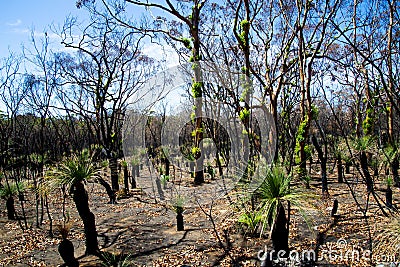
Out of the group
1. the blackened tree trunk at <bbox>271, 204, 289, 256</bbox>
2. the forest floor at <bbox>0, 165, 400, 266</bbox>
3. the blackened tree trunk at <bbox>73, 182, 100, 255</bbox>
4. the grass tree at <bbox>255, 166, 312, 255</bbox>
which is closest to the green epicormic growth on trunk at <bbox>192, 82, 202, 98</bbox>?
the forest floor at <bbox>0, 165, 400, 266</bbox>

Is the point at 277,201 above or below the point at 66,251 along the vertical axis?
above

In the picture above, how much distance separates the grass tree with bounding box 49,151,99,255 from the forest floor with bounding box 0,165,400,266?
26 centimetres

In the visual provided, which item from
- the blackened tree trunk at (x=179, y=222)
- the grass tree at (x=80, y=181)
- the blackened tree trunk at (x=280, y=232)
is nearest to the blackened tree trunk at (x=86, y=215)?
the grass tree at (x=80, y=181)

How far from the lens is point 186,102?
67.6 ft

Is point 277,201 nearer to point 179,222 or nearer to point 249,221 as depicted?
point 249,221

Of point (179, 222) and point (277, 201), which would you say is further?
point (179, 222)

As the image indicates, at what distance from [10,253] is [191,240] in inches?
128

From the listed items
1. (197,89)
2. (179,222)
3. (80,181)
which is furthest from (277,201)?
(197,89)

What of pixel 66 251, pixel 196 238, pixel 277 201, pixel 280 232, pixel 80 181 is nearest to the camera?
pixel 277 201

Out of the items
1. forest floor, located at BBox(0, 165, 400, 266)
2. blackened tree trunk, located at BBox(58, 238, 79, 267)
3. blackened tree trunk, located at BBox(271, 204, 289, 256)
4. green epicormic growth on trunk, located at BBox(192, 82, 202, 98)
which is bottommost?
forest floor, located at BBox(0, 165, 400, 266)

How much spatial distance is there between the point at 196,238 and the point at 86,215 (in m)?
2.10

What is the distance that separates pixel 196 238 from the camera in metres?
6.22

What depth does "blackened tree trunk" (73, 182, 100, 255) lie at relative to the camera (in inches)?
209

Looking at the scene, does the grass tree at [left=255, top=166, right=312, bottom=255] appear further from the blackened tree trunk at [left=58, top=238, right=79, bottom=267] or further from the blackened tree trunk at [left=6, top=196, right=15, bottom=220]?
the blackened tree trunk at [left=6, top=196, right=15, bottom=220]
